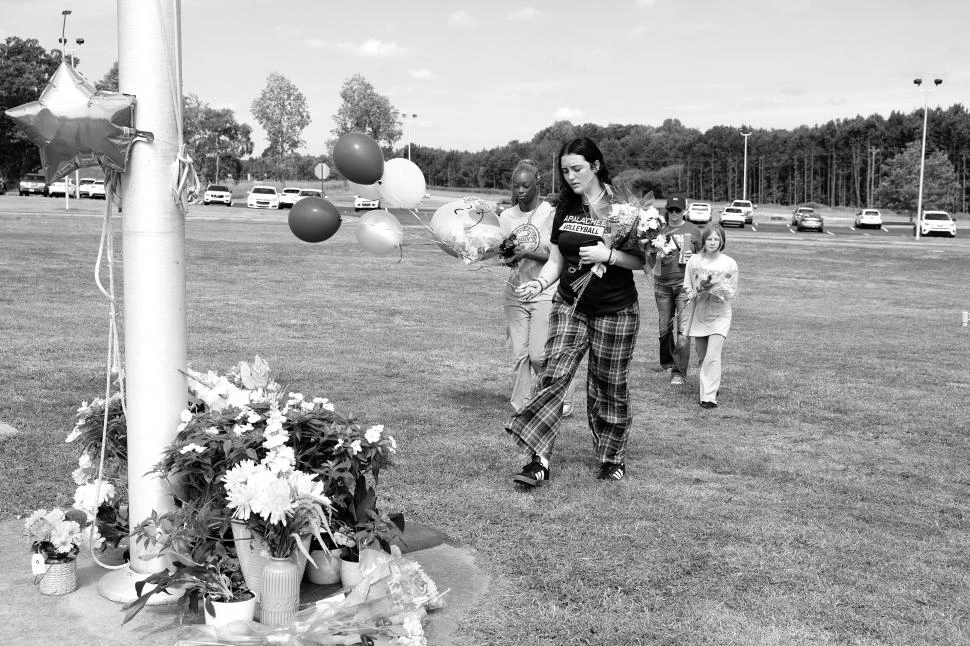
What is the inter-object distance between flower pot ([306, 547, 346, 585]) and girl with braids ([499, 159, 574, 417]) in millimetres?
3527

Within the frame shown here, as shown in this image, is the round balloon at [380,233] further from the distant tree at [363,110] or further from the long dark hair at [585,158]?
the distant tree at [363,110]

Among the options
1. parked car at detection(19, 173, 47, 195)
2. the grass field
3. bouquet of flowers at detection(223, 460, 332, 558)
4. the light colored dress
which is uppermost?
parked car at detection(19, 173, 47, 195)

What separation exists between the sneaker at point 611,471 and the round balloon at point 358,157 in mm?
2351

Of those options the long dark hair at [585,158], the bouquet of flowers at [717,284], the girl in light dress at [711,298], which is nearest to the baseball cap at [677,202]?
the girl in light dress at [711,298]

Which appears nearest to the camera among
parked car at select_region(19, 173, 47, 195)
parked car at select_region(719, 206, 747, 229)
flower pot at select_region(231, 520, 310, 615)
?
flower pot at select_region(231, 520, 310, 615)

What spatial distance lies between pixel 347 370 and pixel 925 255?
3095cm

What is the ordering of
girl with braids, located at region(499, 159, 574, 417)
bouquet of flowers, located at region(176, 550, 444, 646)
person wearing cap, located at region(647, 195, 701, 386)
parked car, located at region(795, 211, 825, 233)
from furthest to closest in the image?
1. parked car, located at region(795, 211, 825, 233)
2. person wearing cap, located at region(647, 195, 701, 386)
3. girl with braids, located at region(499, 159, 574, 417)
4. bouquet of flowers, located at region(176, 550, 444, 646)

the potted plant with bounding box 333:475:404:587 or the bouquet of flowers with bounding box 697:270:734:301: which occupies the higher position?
the bouquet of flowers with bounding box 697:270:734:301

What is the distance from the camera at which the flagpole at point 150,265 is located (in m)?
4.07

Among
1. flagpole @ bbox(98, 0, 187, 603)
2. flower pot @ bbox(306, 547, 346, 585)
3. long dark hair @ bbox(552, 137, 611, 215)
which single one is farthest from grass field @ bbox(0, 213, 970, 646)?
long dark hair @ bbox(552, 137, 611, 215)

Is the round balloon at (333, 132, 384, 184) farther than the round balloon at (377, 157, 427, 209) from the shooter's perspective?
No

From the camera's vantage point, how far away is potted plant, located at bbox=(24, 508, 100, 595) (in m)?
4.14

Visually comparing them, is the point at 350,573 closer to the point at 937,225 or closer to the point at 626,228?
the point at 626,228

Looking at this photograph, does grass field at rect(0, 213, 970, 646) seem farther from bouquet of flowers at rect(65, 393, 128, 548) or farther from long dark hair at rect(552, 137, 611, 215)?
long dark hair at rect(552, 137, 611, 215)
